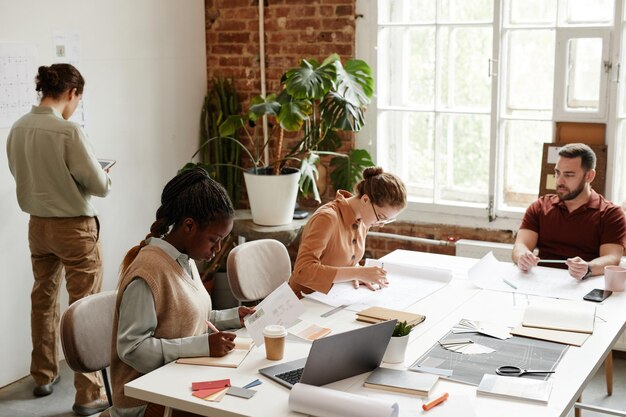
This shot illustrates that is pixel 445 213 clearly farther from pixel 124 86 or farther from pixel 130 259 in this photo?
pixel 130 259

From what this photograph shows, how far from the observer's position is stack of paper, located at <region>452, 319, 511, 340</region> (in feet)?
10.1

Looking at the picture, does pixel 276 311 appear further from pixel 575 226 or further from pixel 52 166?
pixel 575 226

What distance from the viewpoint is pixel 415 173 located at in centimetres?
569

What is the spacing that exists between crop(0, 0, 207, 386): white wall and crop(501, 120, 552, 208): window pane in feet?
7.45

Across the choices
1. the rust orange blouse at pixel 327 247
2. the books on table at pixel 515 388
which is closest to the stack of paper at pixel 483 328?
the books on table at pixel 515 388

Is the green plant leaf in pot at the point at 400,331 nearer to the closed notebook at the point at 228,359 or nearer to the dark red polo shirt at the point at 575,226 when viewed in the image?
the closed notebook at the point at 228,359

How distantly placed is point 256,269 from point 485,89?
7.36 ft

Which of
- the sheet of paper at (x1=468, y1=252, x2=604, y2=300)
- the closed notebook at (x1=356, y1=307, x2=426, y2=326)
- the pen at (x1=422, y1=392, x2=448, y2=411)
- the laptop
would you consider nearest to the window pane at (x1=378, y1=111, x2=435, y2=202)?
the sheet of paper at (x1=468, y1=252, x2=604, y2=300)

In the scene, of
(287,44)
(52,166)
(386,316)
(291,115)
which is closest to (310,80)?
(291,115)

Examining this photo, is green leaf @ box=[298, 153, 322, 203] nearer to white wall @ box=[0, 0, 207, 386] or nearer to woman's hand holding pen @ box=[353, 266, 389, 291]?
white wall @ box=[0, 0, 207, 386]

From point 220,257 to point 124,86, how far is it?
1352mm

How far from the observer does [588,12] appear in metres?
4.95

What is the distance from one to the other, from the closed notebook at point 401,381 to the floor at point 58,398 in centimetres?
197

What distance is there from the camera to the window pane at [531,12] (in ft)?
16.6
